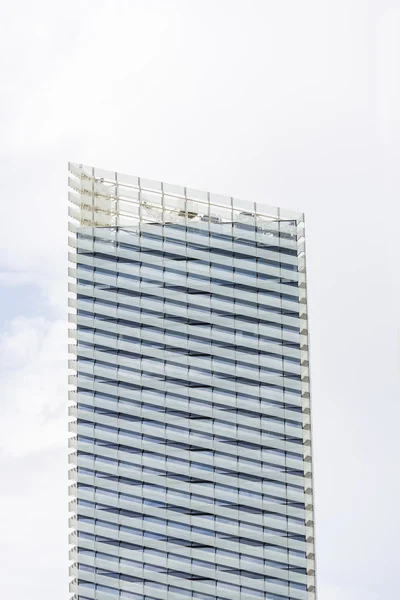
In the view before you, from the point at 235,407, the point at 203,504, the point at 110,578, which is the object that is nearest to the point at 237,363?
the point at 235,407

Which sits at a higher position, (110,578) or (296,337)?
(296,337)

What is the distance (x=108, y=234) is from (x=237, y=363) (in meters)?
21.6

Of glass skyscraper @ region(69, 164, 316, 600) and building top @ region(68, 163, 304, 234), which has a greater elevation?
building top @ region(68, 163, 304, 234)

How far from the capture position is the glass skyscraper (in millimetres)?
190125

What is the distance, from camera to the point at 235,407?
19162 cm

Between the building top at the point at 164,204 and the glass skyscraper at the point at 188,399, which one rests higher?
the building top at the point at 164,204

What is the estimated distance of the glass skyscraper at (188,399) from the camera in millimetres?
190125

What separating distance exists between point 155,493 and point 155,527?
397 centimetres

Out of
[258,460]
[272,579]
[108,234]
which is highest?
[108,234]

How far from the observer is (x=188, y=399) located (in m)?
193

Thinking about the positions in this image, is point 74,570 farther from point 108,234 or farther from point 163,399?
point 108,234

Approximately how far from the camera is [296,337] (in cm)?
19112

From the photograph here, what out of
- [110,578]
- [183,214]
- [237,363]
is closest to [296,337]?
[237,363]

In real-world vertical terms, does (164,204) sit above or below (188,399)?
above
